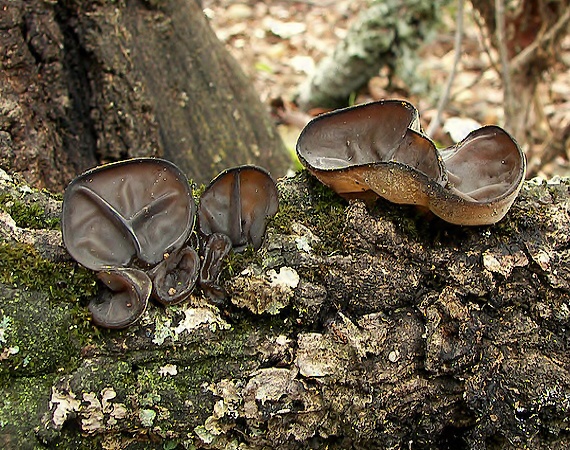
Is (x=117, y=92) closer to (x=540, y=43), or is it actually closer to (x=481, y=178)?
(x=481, y=178)

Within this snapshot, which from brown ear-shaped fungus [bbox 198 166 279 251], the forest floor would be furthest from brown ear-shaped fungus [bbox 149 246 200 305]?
the forest floor

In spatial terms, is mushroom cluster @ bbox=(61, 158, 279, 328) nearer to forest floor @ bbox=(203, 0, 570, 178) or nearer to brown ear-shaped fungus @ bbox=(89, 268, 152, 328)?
brown ear-shaped fungus @ bbox=(89, 268, 152, 328)

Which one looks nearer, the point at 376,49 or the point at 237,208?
the point at 237,208

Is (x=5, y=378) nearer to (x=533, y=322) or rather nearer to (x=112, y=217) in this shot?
(x=112, y=217)

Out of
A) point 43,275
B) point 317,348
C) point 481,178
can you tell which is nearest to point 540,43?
point 481,178

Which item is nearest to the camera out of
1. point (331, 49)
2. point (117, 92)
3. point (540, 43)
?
point (117, 92)

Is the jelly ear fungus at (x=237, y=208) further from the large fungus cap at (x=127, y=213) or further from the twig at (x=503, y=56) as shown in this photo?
the twig at (x=503, y=56)

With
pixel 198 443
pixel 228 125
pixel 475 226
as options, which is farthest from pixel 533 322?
pixel 228 125
